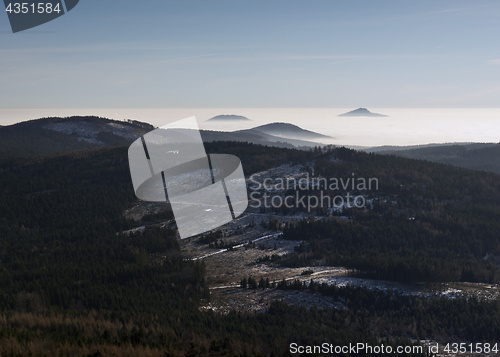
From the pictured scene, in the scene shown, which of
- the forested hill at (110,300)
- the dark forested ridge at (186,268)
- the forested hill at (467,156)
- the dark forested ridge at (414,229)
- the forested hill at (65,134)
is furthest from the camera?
the forested hill at (65,134)

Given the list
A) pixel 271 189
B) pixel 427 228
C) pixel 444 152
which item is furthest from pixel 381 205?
pixel 444 152

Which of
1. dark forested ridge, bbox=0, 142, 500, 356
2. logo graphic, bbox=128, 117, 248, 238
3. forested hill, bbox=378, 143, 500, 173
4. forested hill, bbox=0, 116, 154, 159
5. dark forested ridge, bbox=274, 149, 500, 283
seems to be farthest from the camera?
forested hill, bbox=0, 116, 154, 159

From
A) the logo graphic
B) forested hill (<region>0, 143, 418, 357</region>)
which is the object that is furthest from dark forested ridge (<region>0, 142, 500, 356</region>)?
the logo graphic

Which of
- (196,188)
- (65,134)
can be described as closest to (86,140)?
(65,134)

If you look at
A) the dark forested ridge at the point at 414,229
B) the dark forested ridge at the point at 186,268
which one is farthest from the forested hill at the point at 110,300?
the dark forested ridge at the point at 414,229

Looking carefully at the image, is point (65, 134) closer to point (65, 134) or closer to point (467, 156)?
point (65, 134)

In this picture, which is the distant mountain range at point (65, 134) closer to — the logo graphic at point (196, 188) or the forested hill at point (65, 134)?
the forested hill at point (65, 134)

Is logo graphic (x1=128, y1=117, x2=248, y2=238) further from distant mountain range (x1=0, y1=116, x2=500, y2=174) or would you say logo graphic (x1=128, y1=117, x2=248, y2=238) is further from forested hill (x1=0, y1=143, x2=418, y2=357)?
distant mountain range (x1=0, y1=116, x2=500, y2=174)

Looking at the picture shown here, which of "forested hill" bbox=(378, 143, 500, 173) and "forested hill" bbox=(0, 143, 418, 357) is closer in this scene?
"forested hill" bbox=(0, 143, 418, 357)
